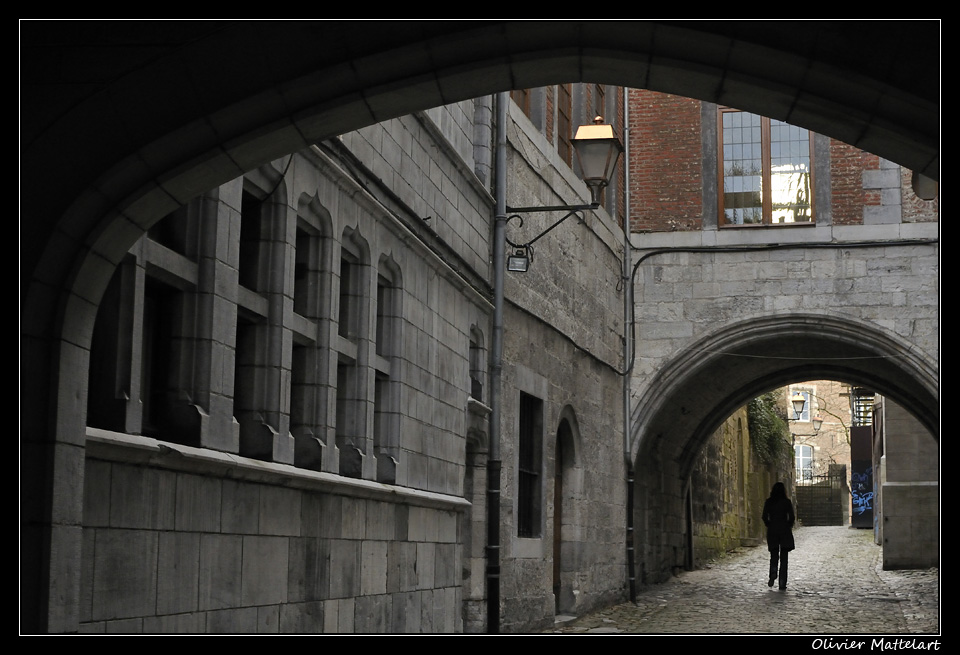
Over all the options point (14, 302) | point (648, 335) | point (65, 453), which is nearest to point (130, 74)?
point (14, 302)

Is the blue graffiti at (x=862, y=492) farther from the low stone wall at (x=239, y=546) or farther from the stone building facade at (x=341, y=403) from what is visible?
the low stone wall at (x=239, y=546)

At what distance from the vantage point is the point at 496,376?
1104 cm

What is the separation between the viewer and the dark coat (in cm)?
Answer: 1619

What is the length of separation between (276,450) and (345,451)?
4.50ft

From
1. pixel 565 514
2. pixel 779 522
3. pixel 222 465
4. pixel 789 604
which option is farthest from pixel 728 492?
pixel 222 465

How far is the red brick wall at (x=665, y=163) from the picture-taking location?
1681 centimetres

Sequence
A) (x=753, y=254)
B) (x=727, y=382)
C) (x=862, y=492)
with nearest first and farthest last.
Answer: (x=753, y=254) < (x=727, y=382) < (x=862, y=492)

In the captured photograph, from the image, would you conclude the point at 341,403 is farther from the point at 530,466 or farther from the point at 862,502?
the point at 862,502

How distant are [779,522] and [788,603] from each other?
1.86 m

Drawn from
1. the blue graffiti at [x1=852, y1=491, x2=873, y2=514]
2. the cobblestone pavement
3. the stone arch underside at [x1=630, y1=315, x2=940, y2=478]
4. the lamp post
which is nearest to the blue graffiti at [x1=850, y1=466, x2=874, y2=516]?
the blue graffiti at [x1=852, y1=491, x2=873, y2=514]

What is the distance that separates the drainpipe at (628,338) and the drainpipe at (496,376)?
17.5 feet

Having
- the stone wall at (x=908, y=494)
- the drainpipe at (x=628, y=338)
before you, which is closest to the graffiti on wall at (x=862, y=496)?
the stone wall at (x=908, y=494)

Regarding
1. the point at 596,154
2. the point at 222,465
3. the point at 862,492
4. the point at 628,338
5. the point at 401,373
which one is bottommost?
the point at 862,492

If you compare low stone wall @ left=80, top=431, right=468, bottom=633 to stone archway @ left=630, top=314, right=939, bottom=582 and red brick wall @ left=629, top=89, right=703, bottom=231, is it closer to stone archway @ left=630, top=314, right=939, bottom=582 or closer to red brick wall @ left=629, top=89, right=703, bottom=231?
stone archway @ left=630, top=314, right=939, bottom=582
